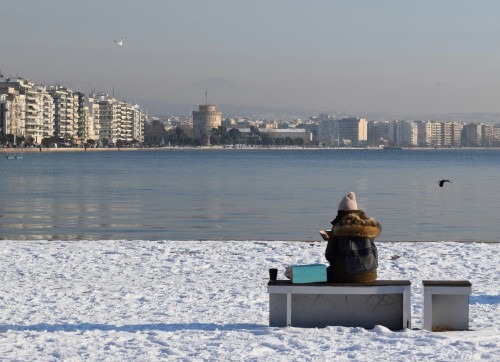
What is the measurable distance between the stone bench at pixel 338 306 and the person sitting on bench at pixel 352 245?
135 mm

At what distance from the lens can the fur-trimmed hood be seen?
864 cm

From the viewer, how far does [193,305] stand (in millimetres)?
10625

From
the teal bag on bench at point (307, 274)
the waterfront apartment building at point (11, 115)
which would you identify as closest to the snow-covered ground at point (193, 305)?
the teal bag on bench at point (307, 274)

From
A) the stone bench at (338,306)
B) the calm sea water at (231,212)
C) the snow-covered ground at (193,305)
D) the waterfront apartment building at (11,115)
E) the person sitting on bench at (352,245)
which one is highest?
the waterfront apartment building at (11,115)

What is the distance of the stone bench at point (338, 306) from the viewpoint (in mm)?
8883

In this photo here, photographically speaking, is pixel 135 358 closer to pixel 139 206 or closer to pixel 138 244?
pixel 138 244

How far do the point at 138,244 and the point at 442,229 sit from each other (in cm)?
983

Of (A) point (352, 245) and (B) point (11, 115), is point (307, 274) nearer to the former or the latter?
(A) point (352, 245)

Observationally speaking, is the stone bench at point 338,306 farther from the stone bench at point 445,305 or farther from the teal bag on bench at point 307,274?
the stone bench at point 445,305

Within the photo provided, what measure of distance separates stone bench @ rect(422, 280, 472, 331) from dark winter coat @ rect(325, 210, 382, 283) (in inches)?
20.0

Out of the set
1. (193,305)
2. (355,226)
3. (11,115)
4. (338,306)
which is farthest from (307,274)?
(11,115)

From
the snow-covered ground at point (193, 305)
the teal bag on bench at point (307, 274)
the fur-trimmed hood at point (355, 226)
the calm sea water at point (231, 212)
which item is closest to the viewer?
the snow-covered ground at point (193, 305)

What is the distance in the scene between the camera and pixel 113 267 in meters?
13.9

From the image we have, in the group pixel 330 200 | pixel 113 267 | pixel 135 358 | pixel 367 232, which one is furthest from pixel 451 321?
pixel 330 200
